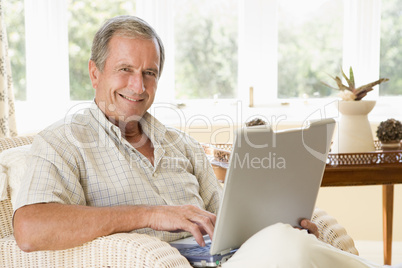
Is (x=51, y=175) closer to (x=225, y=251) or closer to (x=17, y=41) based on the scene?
(x=225, y=251)

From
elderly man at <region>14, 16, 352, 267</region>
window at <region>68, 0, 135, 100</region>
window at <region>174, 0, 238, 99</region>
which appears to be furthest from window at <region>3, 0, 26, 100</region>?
elderly man at <region>14, 16, 352, 267</region>

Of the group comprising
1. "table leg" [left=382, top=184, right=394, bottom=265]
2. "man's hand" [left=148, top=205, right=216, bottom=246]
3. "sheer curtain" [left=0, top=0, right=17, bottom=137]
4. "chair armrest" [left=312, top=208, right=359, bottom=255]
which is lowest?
"table leg" [left=382, top=184, right=394, bottom=265]

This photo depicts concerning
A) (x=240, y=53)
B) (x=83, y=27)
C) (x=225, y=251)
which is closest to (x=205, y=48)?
(x=240, y=53)

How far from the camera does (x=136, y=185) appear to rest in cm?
173

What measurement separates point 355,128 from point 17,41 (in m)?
2.08

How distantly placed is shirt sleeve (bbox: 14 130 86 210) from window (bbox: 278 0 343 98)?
2.33 metres

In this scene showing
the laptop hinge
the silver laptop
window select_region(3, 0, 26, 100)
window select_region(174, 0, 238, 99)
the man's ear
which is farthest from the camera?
window select_region(174, 0, 238, 99)

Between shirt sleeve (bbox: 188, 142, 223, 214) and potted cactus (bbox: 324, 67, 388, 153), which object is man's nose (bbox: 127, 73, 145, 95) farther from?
potted cactus (bbox: 324, 67, 388, 153)

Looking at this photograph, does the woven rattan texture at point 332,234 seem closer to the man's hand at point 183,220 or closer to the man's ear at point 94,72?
the man's hand at point 183,220

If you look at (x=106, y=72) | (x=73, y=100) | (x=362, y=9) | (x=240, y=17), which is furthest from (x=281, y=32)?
(x=106, y=72)

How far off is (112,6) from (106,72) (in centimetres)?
176

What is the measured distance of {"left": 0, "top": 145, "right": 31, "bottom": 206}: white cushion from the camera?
1.76 metres

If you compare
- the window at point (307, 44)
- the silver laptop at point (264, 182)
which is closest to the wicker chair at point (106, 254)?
the silver laptop at point (264, 182)

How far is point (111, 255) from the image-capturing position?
4.69ft
